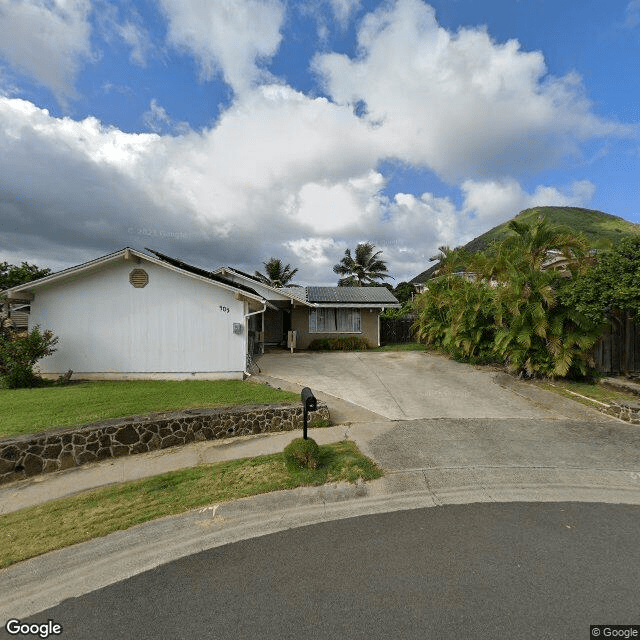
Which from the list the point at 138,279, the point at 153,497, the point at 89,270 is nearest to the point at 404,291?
the point at 138,279

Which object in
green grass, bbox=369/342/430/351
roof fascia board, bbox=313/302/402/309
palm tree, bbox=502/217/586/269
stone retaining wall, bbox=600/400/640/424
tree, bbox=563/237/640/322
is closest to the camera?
stone retaining wall, bbox=600/400/640/424

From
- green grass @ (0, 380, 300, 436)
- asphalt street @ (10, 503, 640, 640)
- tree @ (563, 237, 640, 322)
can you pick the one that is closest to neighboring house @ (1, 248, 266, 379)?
green grass @ (0, 380, 300, 436)

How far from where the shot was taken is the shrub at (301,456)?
5293mm

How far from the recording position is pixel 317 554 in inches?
136

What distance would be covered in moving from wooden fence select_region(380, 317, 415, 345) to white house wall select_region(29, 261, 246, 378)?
11842 mm

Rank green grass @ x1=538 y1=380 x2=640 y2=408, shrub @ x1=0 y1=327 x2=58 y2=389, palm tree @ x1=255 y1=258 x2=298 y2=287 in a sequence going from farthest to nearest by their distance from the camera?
palm tree @ x1=255 y1=258 x2=298 y2=287 → shrub @ x1=0 y1=327 x2=58 y2=389 → green grass @ x1=538 y1=380 x2=640 y2=408

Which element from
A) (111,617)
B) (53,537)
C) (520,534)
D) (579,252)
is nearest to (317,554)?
(111,617)

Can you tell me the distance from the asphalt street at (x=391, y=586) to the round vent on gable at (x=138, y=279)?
30.6ft

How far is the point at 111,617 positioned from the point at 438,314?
51.8ft

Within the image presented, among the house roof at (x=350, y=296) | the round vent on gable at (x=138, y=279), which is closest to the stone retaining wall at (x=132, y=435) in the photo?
the round vent on gable at (x=138, y=279)

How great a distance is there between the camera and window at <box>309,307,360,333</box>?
63.3 feet

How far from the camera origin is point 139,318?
1092 centimetres

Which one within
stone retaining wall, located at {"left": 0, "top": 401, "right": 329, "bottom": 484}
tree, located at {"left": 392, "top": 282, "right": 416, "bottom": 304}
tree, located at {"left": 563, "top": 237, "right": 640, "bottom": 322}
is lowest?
stone retaining wall, located at {"left": 0, "top": 401, "right": 329, "bottom": 484}

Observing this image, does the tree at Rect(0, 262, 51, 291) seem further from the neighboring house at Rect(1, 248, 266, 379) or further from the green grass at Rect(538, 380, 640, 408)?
the green grass at Rect(538, 380, 640, 408)
